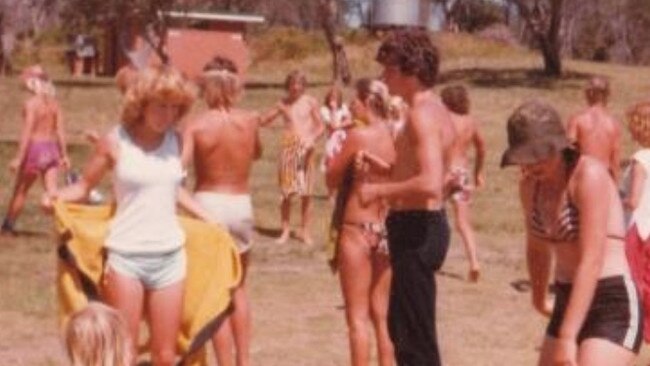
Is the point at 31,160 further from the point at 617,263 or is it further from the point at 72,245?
the point at 617,263

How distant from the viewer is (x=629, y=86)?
3934 centimetres

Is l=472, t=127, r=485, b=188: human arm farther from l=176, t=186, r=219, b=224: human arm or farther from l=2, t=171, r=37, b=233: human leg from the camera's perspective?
l=176, t=186, r=219, b=224: human arm

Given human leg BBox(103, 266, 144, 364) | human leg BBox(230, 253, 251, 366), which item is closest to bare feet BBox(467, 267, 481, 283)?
human leg BBox(230, 253, 251, 366)

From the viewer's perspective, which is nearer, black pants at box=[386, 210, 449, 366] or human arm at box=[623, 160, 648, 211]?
black pants at box=[386, 210, 449, 366]

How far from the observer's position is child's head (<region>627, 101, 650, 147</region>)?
9.17m

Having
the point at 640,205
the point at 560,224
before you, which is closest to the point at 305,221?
the point at 640,205

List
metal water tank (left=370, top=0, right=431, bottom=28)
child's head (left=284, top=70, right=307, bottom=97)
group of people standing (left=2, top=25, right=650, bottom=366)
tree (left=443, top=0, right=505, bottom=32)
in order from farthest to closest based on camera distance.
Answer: tree (left=443, top=0, right=505, bottom=32)
metal water tank (left=370, top=0, right=431, bottom=28)
child's head (left=284, top=70, right=307, bottom=97)
group of people standing (left=2, top=25, right=650, bottom=366)

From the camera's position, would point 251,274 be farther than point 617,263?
Yes

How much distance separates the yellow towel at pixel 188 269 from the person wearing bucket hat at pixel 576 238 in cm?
193

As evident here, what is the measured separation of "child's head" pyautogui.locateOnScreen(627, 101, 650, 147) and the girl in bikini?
1272 mm

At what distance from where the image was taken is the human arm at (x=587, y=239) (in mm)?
6070

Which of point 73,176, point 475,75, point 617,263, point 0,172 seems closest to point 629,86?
point 475,75

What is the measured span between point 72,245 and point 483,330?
4971 millimetres

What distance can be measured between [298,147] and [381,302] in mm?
8685
